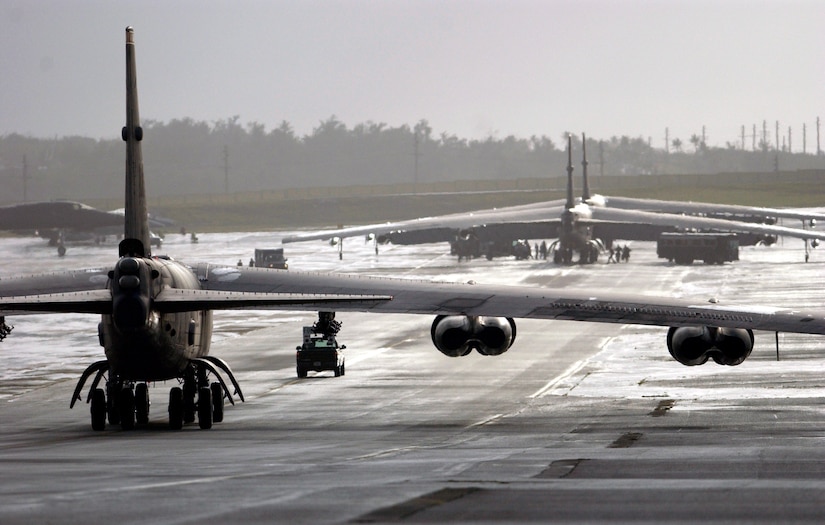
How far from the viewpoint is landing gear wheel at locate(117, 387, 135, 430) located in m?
31.0

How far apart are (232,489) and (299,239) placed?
75.7 metres

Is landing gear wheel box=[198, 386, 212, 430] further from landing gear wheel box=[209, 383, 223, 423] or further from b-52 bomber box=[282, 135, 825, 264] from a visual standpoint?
b-52 bomber box=[282, 135, 825, 264]

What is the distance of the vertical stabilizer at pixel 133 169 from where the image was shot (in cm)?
3117

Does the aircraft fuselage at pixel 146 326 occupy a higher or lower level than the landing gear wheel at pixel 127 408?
higher

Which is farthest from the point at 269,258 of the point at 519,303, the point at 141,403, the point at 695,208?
the point at 519,303

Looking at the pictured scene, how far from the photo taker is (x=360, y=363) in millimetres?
48938

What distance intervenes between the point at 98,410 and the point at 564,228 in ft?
254

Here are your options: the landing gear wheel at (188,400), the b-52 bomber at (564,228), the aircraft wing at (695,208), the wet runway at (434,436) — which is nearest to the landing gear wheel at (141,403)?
the wet runway at (434,436)

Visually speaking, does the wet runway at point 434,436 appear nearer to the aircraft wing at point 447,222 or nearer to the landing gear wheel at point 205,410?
the landing gear wheel at point 205,410

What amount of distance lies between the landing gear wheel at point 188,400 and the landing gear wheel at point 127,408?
1168mm

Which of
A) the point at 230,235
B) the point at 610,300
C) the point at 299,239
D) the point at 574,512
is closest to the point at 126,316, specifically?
the point at 610,300

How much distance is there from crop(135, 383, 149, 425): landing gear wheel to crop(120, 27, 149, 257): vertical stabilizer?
3128 mm

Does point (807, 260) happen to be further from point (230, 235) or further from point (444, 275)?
point (230, 235)

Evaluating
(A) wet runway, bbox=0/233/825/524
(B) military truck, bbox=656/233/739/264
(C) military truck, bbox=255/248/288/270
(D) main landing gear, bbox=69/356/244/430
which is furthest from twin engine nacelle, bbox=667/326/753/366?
(B) military truck, bbox=656/233/739/264
